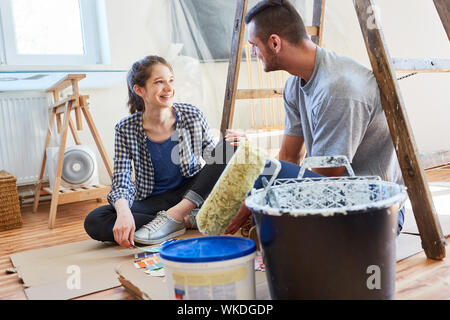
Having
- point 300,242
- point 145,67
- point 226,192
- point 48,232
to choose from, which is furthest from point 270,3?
point 48,232

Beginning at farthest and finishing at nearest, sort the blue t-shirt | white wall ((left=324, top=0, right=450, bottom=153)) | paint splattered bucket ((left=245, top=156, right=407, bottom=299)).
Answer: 1. white wall ((left=324, top=0, right=450, bottom=153))
2. the blue t-shirt
3. paint splattered bucket ((left=245, top=156, right=407, bottom=299))

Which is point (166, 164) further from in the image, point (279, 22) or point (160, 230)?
point (279, 22)

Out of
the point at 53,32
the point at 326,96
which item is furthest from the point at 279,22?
the point at 53,32

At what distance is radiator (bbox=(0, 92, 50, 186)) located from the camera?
252cm

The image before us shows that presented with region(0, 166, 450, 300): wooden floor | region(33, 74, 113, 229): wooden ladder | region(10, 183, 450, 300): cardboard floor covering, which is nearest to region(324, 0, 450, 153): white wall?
region(0, 166, 450, 300): wooden floor

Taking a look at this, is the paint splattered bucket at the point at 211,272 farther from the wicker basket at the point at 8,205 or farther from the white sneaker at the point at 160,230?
the wicker basket at the point at 8,205

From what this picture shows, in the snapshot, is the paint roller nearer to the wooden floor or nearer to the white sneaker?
the wooden floor

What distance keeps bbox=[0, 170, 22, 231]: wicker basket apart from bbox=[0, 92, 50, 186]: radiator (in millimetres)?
520

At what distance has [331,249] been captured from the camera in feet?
2.38

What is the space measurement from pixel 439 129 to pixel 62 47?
9.08ft

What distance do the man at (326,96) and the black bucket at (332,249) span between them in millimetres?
301

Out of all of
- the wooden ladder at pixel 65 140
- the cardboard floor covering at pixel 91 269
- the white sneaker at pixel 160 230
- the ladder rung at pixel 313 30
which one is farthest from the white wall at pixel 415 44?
the white sneaker at pixel 160 230

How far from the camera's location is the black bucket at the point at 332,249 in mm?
715

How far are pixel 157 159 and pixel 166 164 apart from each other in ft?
0.13
